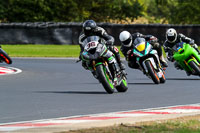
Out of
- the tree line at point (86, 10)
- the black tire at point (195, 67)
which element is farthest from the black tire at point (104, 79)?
the tree line at point (86, 10)

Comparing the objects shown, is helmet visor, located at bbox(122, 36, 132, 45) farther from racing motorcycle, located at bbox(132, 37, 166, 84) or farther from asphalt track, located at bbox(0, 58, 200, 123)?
asphalt track, located at bbox(0, 58, 200, 123)

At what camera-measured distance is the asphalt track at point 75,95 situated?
9633mm

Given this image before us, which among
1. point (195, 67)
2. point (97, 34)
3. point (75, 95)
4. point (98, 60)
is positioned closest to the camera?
point (98, 60)

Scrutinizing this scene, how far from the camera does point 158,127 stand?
7.58 m

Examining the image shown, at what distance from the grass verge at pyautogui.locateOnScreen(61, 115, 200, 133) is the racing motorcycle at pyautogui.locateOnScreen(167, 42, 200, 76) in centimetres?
764

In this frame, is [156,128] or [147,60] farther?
[147,60]

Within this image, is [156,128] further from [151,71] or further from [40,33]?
[40,33]

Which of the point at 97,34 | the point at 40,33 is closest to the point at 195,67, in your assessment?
the point at 97,34

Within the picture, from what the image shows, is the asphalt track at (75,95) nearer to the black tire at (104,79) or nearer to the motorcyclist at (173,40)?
the black tire at (104,79)

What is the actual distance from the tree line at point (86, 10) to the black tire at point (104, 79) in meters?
37.7

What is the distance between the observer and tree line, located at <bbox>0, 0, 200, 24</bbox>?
54156 millimetres

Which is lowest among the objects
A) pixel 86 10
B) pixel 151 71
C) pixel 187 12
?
pixel 86 10

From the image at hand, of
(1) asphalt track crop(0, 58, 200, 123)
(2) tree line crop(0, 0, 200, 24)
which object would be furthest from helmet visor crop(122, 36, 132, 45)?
(2) tree line crop(0, 0, 200, 24)

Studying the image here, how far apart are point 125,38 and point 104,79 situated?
2.84m
